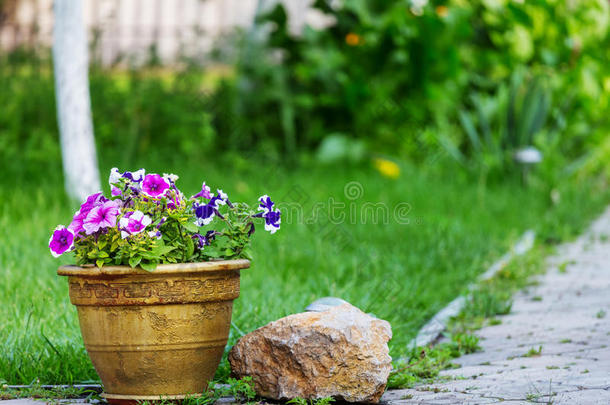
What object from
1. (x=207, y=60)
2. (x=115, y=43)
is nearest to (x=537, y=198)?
(x=207, y=60)

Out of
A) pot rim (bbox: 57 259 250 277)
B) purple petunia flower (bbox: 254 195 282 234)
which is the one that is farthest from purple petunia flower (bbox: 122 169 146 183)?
purple petunia flower (bbox: 254 195 282 234)

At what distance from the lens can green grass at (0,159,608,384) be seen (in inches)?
156

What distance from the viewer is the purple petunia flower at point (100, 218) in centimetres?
298

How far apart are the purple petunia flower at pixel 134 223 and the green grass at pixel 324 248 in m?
0.80

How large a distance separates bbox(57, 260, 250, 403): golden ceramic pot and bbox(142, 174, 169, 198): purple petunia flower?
29 centimetres

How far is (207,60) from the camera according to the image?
10.4m

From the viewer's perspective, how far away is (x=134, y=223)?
3.02 meters

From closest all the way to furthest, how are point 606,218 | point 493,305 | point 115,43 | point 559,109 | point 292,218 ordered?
1. point 493,305
2. point 292,218
3. point 606,218
4. point 559,109
5. point 115,43

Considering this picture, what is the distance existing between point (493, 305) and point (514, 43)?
20.0ft

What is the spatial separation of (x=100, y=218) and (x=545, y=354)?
2212 millimetres

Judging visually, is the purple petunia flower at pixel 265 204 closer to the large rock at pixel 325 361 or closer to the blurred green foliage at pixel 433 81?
the large rock at pixel 325 361

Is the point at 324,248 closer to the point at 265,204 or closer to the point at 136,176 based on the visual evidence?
the point at 265,204

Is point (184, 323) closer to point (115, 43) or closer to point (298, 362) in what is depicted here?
point (298, 362)

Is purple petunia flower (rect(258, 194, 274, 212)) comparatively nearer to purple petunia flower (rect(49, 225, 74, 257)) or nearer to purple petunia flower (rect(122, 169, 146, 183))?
purple petunia flower (rect(122, 169, 146, 183))
